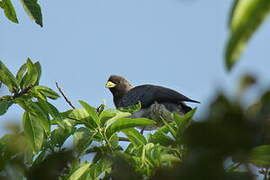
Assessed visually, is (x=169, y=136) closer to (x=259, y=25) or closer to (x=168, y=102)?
(x=259, y=25)

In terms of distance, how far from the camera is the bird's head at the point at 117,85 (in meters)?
11.2

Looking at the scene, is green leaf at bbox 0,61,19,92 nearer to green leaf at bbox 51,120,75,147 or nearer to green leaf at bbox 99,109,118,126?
green leaf at bbox 51,120,75,147

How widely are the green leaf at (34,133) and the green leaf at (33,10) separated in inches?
16.3

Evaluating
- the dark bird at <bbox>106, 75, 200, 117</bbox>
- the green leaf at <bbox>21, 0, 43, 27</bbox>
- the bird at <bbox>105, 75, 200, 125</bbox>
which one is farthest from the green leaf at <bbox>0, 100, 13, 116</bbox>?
the dark bird at <bbox>106, 75, 200, 117</bbox>

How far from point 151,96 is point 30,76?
23.9 feet

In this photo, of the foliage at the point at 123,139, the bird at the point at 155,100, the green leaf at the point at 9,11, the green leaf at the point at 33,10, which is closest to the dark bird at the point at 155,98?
the bird at the point at 155,100

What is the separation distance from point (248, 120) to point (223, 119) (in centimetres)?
3

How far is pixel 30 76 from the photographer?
2.47 meters

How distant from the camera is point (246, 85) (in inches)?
21.7

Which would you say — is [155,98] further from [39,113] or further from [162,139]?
[39,113]

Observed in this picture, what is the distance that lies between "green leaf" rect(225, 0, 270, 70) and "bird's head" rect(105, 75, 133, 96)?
35.0 ft

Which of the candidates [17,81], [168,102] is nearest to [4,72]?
[17,81]

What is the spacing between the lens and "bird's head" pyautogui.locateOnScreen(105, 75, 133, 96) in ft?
36.8

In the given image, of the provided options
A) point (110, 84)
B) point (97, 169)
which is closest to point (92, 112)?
point (97, 169)
